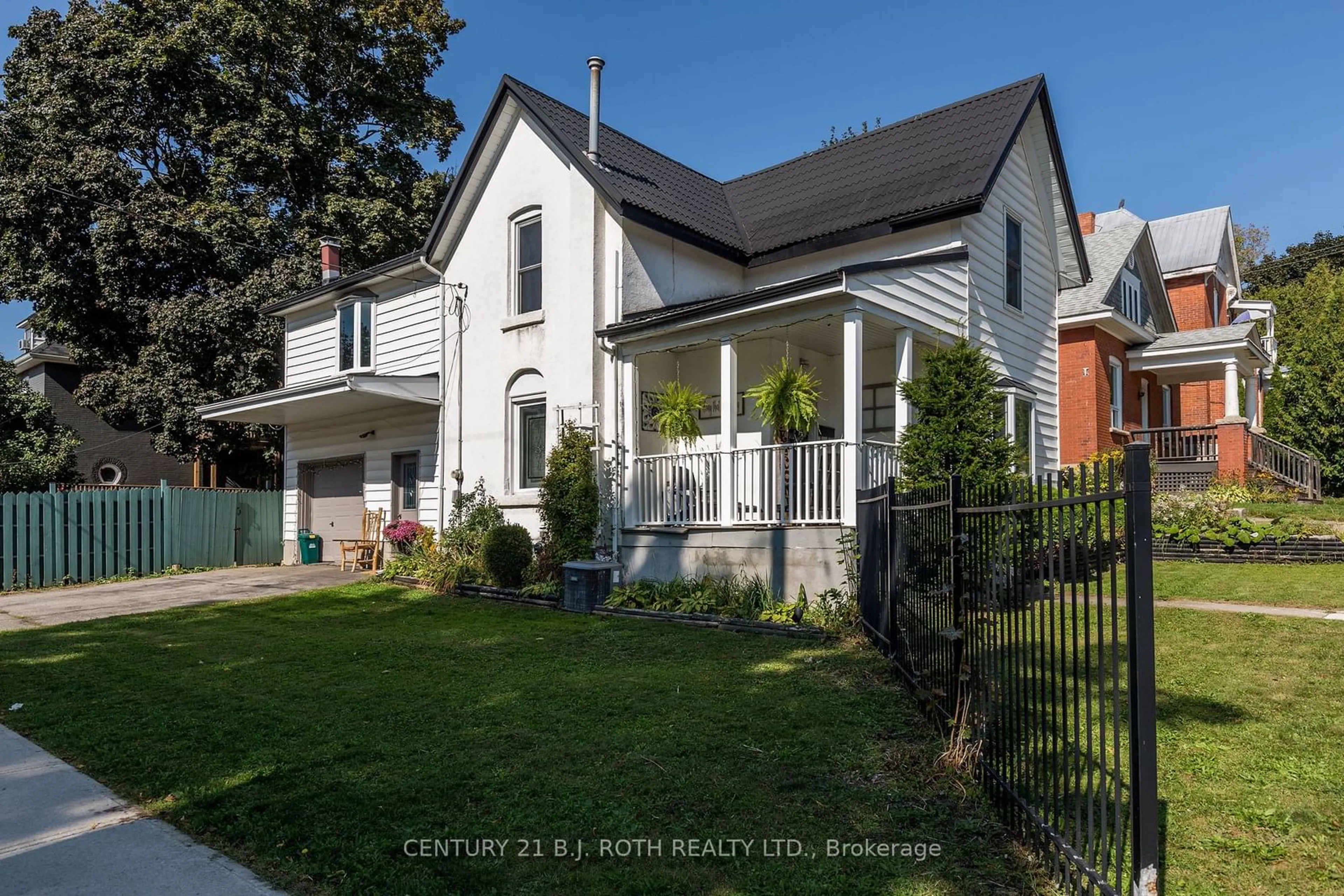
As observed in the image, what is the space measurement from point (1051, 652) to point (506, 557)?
10.0 meters

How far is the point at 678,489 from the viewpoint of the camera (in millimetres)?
11508

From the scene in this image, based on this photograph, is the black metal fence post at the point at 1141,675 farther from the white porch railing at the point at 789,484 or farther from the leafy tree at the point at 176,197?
the leafy tree at the point at 176,197

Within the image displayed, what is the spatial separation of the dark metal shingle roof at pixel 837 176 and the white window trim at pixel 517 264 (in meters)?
1.49

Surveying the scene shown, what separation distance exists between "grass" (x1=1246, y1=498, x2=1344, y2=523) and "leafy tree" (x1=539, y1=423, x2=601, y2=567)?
10.3m

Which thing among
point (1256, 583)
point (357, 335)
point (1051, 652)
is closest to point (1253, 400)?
point (1256, 583)

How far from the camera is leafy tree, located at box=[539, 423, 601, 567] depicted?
12.1m

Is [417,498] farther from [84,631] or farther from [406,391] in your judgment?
[84,631]

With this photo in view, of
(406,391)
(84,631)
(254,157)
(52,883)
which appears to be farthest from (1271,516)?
(254,157)

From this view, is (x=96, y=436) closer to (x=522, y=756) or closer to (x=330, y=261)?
(x=330, y=261)

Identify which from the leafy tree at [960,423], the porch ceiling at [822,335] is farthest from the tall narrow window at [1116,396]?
the leafy tree at [960,423]

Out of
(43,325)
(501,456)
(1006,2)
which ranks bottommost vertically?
(501,456)

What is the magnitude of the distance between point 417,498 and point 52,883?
42.6ft

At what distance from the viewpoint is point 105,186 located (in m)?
22.2

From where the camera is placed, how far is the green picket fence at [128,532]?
50.4ft
